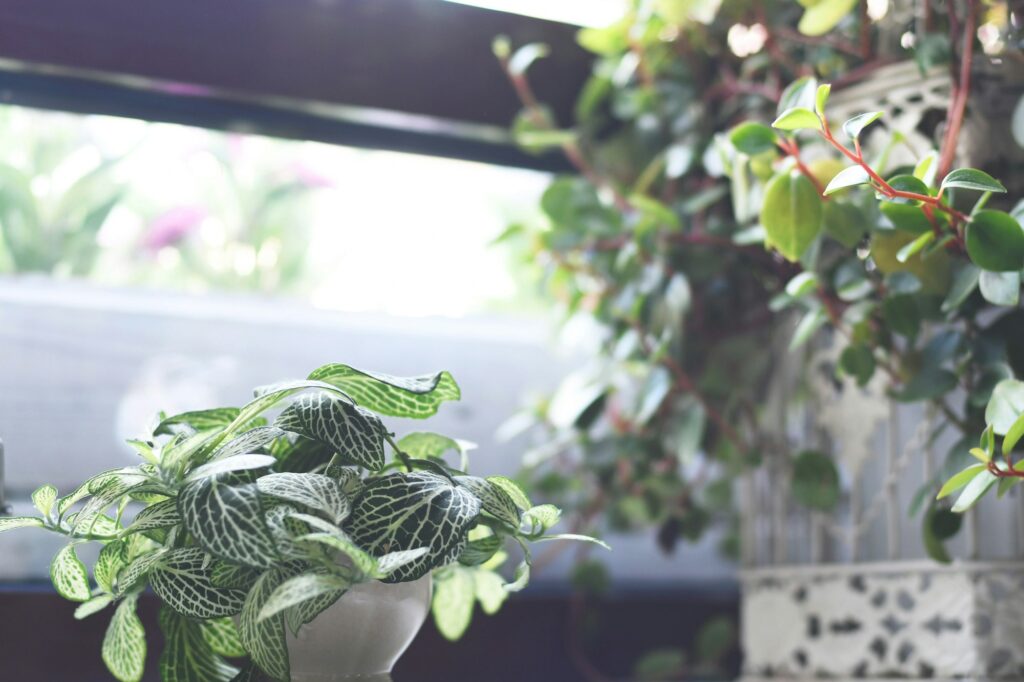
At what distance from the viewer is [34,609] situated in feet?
4.29

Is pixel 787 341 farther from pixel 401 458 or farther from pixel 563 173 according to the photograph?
pixel 401 458

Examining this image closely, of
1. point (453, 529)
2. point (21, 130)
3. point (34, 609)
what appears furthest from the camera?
point (21, 130)

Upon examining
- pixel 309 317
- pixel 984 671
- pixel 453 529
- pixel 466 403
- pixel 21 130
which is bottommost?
pixel 984 671

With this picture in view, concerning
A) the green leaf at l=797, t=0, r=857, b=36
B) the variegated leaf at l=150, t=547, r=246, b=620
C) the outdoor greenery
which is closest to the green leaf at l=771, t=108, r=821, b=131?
the outdoor greenery

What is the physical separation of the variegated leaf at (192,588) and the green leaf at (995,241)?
636 mm

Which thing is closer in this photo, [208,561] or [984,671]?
[208,561]

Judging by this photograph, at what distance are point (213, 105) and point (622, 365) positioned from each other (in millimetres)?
678

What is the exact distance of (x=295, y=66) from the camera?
1476mm

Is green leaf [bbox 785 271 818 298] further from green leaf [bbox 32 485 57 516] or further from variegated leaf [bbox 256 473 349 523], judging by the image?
green leaf [bbox 32 485 57 516]

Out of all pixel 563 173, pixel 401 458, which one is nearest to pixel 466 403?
pixel 563 173

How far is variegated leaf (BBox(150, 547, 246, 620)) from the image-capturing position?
2.46ft

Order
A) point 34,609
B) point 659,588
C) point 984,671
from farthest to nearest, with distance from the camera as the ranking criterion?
point 659,588 < point 34,609 < point 984,671

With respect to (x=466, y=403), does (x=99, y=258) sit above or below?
above

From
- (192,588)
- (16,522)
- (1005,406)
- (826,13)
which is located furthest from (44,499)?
(826,13)
